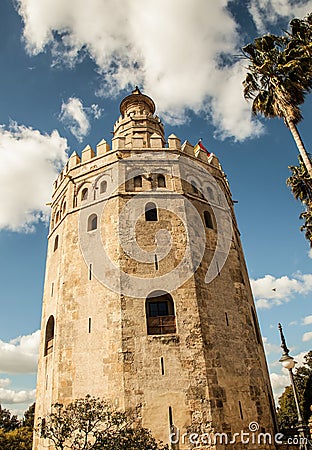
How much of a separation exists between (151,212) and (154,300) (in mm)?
4001

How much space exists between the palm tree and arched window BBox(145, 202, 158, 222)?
19.0 ft

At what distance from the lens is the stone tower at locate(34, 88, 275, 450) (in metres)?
12.5

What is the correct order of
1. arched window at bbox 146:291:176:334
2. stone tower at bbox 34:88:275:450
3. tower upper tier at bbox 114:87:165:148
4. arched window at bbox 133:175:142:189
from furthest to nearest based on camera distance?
tower upper tier at bbox 114:87:165:148 < arched window at bbox 133:175:142:189 < arched window at bbox 146:291:176:334 < stone tower at bbox 34:88:275:450

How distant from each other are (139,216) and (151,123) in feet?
29.4

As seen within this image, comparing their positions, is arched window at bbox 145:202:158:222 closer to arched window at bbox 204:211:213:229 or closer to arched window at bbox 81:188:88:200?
arched window at bbox 204:211:213:229

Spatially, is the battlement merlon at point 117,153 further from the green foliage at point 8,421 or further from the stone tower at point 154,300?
the green foliage at point 8,421

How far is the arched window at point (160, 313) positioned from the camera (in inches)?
535

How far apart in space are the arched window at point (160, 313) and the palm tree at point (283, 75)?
730 centimetres

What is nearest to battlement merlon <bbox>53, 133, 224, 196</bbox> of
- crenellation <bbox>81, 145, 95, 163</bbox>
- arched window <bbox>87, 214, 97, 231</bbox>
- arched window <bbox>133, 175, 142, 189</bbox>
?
crenellation <bbox>81, 145, 95, 163</bbox>

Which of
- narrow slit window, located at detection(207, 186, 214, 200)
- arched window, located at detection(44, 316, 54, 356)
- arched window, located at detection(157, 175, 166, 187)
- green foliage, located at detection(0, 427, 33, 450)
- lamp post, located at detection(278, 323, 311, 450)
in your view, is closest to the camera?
lamp post, located at detection(278, 323, 311, 450)

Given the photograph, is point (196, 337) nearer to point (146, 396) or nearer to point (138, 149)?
point (146, 396)

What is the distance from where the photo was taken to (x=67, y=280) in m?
15.5

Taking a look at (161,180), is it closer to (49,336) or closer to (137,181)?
(137,181)

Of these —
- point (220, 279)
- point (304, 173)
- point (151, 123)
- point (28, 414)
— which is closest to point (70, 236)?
point (220, 279)
